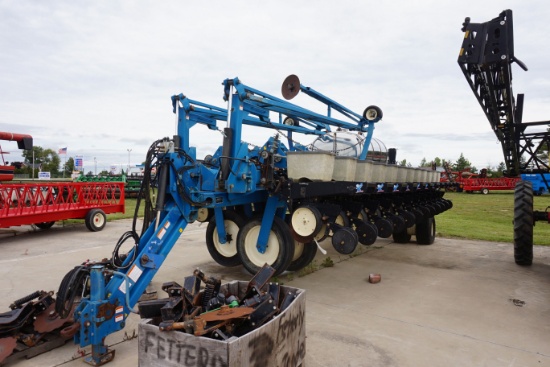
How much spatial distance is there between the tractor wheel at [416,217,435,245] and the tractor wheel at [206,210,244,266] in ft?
15.7

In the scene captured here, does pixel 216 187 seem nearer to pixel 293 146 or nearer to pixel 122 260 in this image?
pixel 122 260

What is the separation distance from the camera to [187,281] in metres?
3.62

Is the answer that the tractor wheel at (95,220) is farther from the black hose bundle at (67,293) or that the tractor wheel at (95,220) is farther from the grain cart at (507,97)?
the grain cart at (507,97)

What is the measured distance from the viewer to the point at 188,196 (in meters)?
4.81

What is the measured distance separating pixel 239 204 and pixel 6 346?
3.23 meters

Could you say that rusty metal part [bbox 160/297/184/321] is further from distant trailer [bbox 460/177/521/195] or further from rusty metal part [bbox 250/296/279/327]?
distant trailer [bbox 460/177/521/195]

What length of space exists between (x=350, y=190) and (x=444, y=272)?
111 inches

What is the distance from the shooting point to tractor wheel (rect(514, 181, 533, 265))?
699cm

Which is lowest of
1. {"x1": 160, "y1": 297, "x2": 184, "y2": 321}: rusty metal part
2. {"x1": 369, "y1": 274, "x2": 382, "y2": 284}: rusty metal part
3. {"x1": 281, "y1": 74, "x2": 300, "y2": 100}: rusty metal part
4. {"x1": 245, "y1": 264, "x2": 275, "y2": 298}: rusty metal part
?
{"x1": 369, "y1": 274, "x2": 382, "y2": 284}: rusty metal part

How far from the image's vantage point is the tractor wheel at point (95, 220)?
431 inches

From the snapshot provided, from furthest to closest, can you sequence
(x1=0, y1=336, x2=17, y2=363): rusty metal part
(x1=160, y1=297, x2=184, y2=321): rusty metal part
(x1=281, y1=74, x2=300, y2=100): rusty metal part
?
(x1=281, y1=74, x2=300, y2=100): rusty metal part < (x1=0, y1=336, x2=17, y2=363): rusty metal part < (x1=160, y1=297, x2=184, y2=321): rusty metal part

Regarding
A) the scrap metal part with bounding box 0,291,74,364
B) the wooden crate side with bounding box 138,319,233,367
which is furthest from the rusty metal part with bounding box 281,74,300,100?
the wooden crate side with bounding box 138,319,233,367

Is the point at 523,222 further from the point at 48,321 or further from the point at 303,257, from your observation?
the point at 48,321

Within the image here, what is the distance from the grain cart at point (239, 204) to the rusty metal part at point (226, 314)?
1.41 metres
